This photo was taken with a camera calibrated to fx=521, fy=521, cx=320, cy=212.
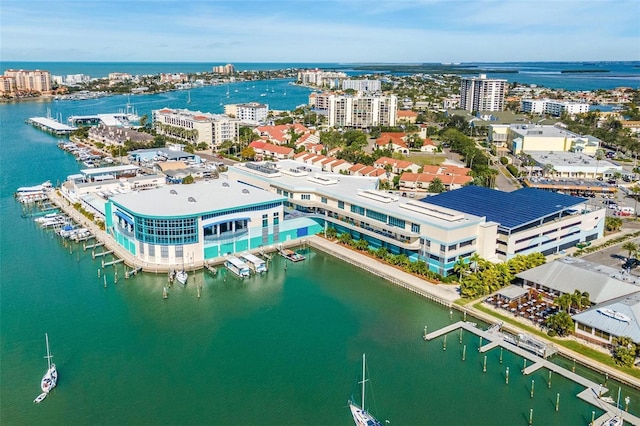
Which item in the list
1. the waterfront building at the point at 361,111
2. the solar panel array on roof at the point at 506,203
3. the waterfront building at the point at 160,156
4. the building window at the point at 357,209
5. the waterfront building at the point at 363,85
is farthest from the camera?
the waterfront building at the point at 363,85

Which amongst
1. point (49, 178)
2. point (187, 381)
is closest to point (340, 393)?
point (187, 381)

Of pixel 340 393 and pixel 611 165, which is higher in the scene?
pixel 611 165

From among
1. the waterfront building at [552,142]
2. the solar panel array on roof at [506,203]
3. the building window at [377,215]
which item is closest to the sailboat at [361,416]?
the building window at [377,215]

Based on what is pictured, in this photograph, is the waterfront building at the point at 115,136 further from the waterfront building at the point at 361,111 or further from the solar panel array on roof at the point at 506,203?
the solar panel array on roof at the point at 506,203

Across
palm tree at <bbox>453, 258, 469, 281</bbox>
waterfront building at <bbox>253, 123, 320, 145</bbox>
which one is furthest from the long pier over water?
waterfront building at <bbox>253, 123, 320, 145</bbox>

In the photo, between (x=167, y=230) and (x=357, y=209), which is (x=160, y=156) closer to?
(x=167, y=230)

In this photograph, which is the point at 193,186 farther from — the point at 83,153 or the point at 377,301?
the point at 83,153

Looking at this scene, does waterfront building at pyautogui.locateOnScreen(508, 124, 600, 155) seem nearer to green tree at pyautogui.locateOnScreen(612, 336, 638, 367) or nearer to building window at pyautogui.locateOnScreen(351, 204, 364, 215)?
building window at pyautogui.locateOnScreen(351, 204, 364, 215)
